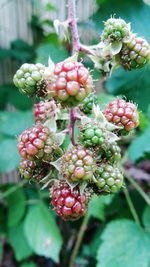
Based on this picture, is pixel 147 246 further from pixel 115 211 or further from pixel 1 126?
pixel 1 126

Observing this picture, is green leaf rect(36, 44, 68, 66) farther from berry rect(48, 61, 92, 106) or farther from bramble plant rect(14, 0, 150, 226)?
berry rect(48, 61, 92, 106)

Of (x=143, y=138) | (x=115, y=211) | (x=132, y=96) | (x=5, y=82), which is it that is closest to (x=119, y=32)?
(x=132, y=96)

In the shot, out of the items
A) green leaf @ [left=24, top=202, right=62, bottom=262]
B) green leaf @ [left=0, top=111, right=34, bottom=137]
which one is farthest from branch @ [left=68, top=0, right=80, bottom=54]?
green leaf @ [left=24, top=202, right=62, bottom=262]

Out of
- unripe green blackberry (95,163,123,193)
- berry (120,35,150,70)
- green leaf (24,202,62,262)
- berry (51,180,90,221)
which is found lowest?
green leaf (24,202,62,262)

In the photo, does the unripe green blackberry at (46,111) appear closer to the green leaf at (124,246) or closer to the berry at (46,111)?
the berry at (46,111)

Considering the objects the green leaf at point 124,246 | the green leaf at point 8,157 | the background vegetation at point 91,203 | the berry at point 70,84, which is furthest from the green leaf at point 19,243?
the berry at point 70,84

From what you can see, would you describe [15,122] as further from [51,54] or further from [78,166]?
[78,166]

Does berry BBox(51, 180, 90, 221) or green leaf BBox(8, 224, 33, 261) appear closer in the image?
berry BBox(51, 180, 90, 221)
